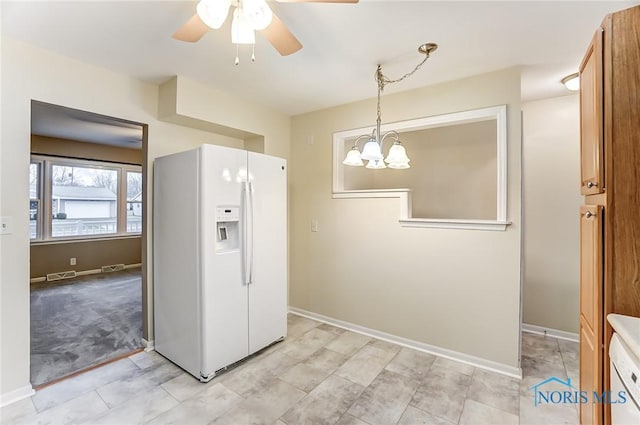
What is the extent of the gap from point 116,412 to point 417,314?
8.20 feet

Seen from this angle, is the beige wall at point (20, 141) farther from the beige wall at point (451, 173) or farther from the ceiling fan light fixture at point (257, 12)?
the beige wall at point (451, 173)

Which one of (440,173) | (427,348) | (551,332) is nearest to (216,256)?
(427,348)

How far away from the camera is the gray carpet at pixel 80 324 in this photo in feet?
8.48

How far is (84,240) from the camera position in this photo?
5.83 meters

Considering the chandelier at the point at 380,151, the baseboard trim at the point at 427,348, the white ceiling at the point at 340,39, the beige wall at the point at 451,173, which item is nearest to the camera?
the white ceiling at the point at 340,39

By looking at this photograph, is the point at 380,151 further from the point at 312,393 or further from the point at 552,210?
the point at 552,210

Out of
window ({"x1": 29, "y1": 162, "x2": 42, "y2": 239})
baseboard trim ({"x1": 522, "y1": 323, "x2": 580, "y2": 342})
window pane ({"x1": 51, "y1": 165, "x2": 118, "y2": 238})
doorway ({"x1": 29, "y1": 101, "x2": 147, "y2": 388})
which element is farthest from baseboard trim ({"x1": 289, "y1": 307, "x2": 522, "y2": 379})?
window ({"x1": 29, "y1": 162, "x2": 42, "y2": 239})

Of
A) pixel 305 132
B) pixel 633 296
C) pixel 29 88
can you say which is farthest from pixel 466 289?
pixel 29 88

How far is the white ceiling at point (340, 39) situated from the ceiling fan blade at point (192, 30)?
0.24 metres

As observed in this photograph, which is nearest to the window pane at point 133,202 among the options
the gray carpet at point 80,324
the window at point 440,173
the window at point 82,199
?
the window at point 82,199

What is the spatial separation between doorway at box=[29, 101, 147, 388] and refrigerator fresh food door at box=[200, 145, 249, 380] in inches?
38.9

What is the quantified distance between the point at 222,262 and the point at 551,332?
3412 millimetres

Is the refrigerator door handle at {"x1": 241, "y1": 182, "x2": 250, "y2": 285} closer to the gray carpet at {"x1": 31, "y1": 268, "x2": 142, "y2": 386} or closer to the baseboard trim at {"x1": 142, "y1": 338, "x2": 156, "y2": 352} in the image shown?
the baseboard trim at {"x1": 142, "y1": 338, "x2": 156, "y2": 352}

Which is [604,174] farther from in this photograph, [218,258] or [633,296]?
[218,258]
